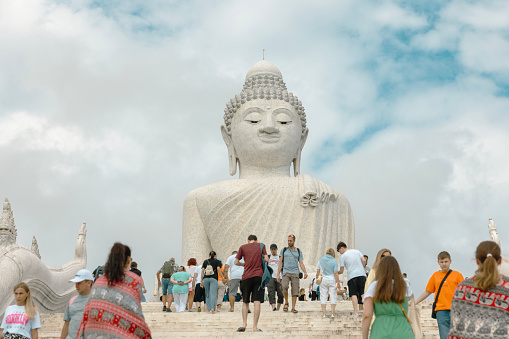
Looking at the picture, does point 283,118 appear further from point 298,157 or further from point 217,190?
point 217,190

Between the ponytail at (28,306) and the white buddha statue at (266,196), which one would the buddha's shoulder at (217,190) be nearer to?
the white buddha statue at (266,196)

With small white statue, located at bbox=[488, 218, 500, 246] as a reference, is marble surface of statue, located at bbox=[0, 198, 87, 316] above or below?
below

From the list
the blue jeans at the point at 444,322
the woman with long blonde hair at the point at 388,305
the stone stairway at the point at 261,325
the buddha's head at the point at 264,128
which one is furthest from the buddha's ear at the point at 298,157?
the woman with long blonde hair at the point at 388,305

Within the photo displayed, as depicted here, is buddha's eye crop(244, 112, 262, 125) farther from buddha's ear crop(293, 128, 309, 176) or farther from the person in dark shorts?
the person in dark shorts

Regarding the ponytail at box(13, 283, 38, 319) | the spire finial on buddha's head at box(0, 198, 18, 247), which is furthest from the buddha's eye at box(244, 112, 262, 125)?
the ponytail at box(13, 283, 38, 319)

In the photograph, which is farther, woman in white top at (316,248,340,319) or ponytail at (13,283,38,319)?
woman in white top at (316,248,340,319)

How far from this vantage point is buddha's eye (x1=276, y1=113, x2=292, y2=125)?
66.4 ft

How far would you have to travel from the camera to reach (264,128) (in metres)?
20.0

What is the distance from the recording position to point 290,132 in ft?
66.6

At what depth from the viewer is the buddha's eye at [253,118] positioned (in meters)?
20.2

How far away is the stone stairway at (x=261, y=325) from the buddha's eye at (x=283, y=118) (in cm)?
919

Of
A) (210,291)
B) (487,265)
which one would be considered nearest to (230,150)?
(210,291)

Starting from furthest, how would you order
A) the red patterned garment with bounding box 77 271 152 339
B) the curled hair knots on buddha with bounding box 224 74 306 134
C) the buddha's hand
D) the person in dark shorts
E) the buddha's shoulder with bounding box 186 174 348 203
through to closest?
1. the curled hair knots on buddha with bounding box 224 74 306 134
2. the buddha's shoulder with bounding box 186 174 348 203
3. the buddha's hand
4. the person in dark shorts
5. the red patterned garment with bounding box 77 271 152 339

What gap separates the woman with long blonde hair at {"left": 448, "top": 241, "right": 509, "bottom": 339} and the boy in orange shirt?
6.65 ft
